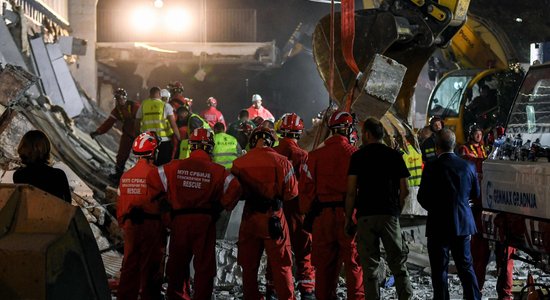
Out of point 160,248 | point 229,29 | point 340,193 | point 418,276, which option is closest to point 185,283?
point 160,248

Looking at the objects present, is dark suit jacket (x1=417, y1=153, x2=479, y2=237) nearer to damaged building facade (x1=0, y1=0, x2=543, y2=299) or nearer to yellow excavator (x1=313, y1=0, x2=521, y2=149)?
damaged building facade (x1=0, y1=0, x2=543, y2=299)

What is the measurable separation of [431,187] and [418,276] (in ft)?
10.4

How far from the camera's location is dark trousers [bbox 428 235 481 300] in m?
8.22

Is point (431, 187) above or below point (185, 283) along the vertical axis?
above

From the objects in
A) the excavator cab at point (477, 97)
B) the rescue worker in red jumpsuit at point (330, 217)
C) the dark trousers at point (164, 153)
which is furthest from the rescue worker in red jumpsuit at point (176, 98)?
the rescue worker in red jumpsuit at point (330, 217)

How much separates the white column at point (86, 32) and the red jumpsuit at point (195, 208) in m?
22.7

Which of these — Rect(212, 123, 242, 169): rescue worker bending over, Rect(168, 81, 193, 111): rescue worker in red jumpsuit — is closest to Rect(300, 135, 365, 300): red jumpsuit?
Rect(212, 123, 242, 169): rescue worker bending over

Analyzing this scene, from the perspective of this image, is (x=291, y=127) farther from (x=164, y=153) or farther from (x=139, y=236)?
(x=164, y=153)

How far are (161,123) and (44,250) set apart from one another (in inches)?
387

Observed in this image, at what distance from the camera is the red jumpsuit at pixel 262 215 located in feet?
28.9

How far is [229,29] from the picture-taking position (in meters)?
34.7

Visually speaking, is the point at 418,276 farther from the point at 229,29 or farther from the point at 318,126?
the point at 229,29

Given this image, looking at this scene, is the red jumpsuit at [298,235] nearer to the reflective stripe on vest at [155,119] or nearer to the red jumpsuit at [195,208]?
the red jumpsuit at [195,208]

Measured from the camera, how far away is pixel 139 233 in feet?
28.6
